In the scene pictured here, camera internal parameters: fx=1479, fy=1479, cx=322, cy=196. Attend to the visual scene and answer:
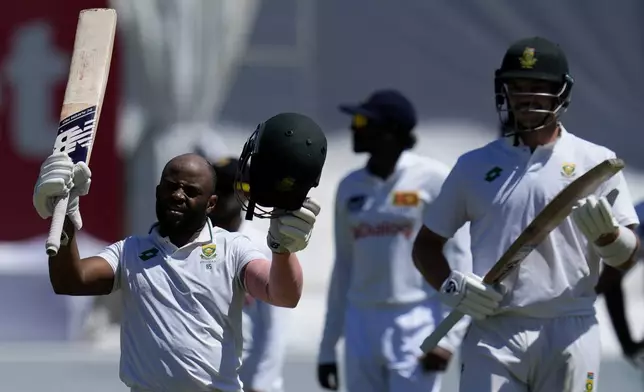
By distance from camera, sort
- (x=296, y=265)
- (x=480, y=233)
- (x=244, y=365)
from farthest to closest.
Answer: (x=244, y=365) < (x=480, y=233) < (x=296, y=265)

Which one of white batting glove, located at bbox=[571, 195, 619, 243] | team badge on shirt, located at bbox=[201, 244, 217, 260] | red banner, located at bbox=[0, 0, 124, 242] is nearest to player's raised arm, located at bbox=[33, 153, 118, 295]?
team badge on shirt, located at bbox=[201, 244, 217, 260]

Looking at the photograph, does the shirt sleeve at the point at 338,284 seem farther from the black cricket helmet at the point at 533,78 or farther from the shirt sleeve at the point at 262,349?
the black cricket helmet at the point at 533,78

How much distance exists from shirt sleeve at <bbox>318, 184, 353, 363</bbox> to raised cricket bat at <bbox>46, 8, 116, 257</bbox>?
1950 mm

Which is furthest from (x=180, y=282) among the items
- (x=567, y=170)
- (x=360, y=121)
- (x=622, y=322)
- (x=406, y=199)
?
(x=622, y=322)

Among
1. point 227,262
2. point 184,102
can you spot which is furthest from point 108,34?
point 184,102

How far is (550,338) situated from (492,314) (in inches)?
7.7

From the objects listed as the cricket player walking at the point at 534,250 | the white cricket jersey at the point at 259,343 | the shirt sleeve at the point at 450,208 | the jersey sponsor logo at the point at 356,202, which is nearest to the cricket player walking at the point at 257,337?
the white cricket jersey at the point at 259,343

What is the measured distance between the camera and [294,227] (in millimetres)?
3777

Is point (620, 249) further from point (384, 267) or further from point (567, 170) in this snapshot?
point (384, 267)

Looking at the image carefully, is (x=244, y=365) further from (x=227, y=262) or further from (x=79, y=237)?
(x=79, y=237)

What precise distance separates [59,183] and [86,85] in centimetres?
53

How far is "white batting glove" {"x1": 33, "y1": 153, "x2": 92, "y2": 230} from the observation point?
3.90 meters

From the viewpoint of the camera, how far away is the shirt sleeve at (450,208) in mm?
4832

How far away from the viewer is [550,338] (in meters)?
4.62
